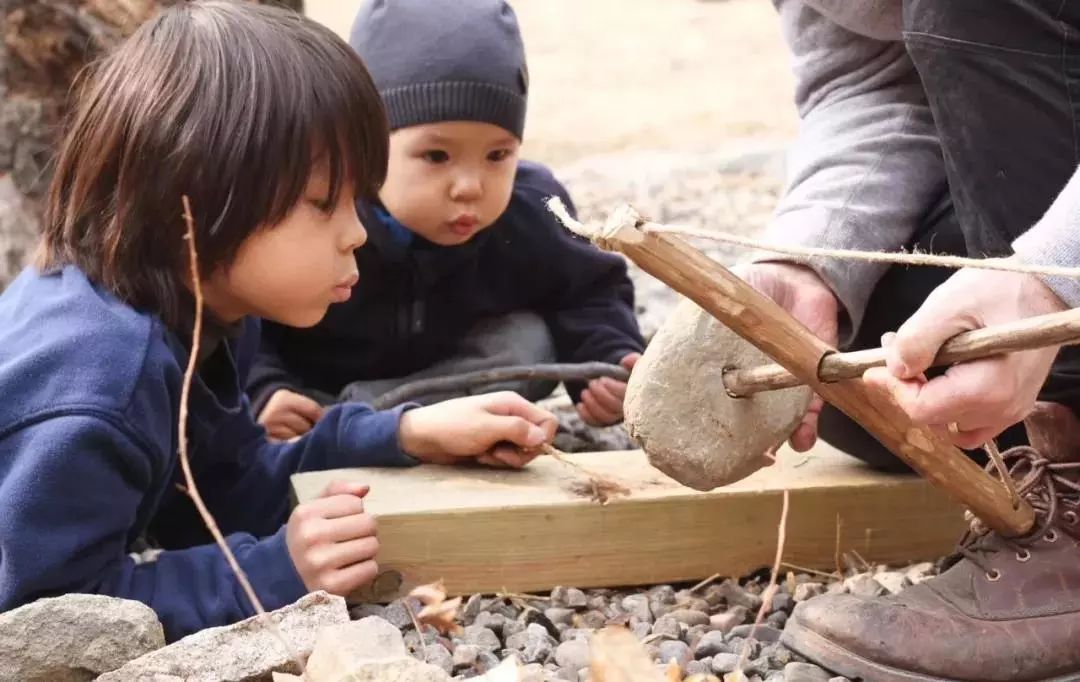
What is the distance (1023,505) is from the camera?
1845mm

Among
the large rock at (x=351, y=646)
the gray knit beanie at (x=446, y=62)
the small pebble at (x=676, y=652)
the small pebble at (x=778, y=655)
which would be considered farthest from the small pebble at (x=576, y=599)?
the gray knit beanie at (x=446, y=62)

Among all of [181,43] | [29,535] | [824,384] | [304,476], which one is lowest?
[304,476]

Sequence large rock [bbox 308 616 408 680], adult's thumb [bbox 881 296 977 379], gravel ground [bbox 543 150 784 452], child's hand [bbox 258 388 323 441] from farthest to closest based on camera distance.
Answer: gravel ground [bbox 543 150 784 452] → child's hand [bbox 258 388 323 441] → large rock [bbox 308 616 408 680] → adult's thumb [bbox 881 296 977 379]

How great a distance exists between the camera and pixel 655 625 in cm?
203

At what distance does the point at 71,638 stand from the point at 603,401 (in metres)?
1.42

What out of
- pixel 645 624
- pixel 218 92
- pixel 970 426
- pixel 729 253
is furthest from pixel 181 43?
pixel 729 253

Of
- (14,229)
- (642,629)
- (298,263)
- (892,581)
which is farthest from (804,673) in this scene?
(14,229)

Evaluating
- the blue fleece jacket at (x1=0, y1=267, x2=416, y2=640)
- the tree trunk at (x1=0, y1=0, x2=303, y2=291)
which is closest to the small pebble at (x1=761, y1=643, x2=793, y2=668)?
the blue fleece jacket at (x1=0, y1=267, x2=416, y2=640)

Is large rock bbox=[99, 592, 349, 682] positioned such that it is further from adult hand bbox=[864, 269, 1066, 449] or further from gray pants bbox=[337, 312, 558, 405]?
gray pants bbox=[337, 312, 558, 405]

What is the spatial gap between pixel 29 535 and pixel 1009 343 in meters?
1.19

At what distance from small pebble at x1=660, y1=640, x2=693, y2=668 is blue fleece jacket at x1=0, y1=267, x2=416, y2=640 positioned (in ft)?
1.67

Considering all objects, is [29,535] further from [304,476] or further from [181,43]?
[181,43]

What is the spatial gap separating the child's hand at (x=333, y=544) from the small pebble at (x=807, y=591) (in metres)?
0.62

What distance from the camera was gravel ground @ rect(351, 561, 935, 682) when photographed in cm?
186
